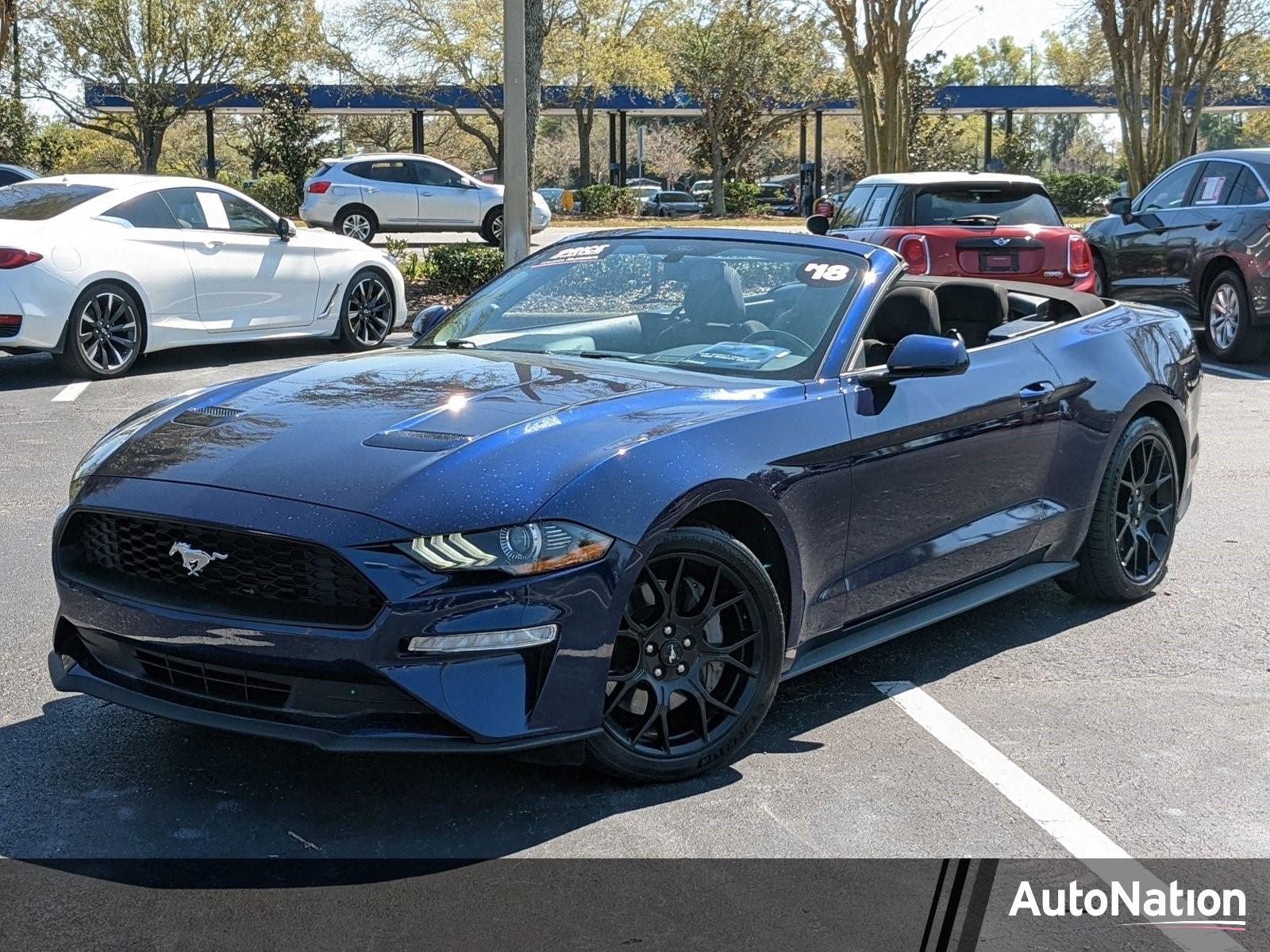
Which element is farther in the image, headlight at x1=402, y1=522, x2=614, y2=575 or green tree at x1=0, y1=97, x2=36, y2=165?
green tree at x1=0, y1=97, x2=36, y2=165

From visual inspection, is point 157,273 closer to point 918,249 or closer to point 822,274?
point 918,249

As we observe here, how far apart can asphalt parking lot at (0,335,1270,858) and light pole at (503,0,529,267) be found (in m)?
8.81

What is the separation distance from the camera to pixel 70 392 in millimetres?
11180

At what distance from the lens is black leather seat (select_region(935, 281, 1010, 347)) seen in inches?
239

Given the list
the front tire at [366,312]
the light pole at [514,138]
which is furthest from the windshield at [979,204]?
the front tire at [366,312]

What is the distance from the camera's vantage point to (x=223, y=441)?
165 inches

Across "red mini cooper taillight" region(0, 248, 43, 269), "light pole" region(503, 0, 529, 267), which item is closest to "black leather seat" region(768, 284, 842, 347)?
"red mini cooper taillight" region(0, 248, 43, 269)

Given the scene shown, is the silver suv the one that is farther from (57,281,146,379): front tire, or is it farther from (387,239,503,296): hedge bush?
(57,281,146,379): front tire

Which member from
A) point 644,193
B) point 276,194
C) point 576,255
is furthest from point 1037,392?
point 644,193

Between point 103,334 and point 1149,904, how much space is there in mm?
9875

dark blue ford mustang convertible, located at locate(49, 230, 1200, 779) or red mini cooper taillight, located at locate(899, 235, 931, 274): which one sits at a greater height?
red mini cooper taillight, located at locate(899, 235, 931, 274)

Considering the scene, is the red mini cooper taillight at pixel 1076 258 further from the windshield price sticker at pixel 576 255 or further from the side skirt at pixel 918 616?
the windshield price sticker at pixel 576 255

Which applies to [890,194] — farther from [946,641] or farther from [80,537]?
[80,537]

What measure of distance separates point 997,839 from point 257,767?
1.98 metres
